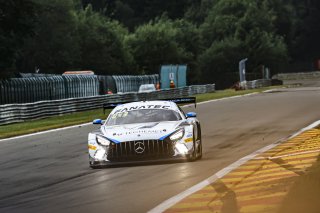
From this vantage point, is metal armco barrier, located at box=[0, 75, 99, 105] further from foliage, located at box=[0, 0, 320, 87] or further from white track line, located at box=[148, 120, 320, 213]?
white track line, located at box=[148, 120, 320, 213]

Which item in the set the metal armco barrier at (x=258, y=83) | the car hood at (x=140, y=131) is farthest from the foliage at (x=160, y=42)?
the car hood at (x=140, y=131)

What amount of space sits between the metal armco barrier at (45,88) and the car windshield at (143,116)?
82.2 ft

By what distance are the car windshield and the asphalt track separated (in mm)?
1077

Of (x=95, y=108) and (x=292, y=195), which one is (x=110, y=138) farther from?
(x=95, y=108)

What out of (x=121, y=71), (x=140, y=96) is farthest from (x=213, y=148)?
(x=121, y=71)

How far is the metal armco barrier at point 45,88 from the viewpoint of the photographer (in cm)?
4159

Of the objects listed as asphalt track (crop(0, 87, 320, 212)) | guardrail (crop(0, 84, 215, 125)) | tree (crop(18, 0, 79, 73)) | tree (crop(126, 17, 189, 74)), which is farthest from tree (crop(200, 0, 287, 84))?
asphalt track (crop(0, 87, 320, 212))

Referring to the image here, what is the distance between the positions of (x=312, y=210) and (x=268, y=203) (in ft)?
2.55

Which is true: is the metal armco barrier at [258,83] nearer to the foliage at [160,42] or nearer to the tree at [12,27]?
the foliage at [160,42]

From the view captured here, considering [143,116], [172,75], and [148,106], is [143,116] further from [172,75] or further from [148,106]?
[172,75]

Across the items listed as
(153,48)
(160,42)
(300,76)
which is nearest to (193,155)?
(153,48)

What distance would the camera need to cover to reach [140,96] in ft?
166

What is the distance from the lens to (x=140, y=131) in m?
15.1

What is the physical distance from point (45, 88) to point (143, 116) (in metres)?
29.1
